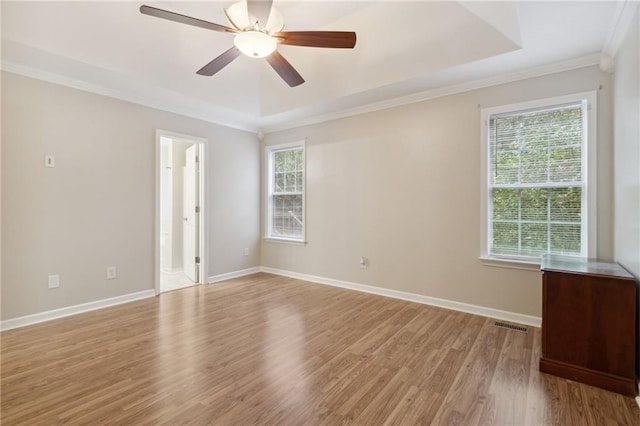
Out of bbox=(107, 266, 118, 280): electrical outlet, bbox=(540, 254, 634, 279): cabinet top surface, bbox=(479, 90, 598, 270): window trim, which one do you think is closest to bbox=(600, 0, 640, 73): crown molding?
bbox=(479, 90, 598, 270): window trim

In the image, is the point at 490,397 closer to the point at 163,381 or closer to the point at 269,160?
the point at 163,381

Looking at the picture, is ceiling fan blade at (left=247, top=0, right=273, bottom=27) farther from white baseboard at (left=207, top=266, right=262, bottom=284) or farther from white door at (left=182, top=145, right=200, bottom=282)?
white baseboard at (left=207, top=266, right=262, bottom=284)

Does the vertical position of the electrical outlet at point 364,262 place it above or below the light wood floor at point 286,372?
above

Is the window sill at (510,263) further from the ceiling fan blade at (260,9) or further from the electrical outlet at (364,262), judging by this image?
the ceiling fan blade at (260,9)

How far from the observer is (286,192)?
5348 mm

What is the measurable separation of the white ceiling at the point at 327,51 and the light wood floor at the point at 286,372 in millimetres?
2667

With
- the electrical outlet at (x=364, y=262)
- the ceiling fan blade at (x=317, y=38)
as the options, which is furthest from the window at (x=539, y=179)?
the ceiling fan blade at (x=317, y=38)

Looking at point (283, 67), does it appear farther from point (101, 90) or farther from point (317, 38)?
point (101, 90)

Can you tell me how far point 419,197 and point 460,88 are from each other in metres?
1.35

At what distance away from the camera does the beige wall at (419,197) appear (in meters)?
→ 3.08

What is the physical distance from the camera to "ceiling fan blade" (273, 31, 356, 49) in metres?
2.19

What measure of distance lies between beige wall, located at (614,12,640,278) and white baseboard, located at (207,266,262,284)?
15.8ft

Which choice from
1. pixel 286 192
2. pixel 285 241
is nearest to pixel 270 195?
pixel 286 192

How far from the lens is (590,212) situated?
280cm
